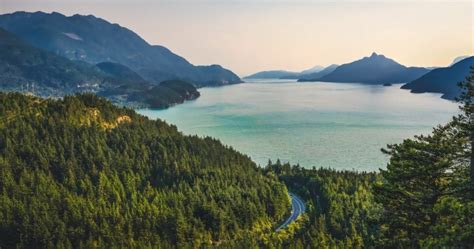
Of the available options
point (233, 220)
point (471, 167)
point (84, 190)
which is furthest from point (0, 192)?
point (471, 167)

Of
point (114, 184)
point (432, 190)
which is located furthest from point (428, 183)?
point (114, 184)

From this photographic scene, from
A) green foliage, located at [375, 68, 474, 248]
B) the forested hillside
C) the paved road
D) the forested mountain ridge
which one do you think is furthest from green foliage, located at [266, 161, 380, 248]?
green foliage, located at [375, 68, 474, 248]

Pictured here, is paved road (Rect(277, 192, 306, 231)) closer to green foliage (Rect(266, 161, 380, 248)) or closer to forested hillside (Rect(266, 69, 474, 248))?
green foliage (Rect(266, 161, 380, 248))

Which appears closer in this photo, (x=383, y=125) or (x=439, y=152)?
(x=439, y=152)

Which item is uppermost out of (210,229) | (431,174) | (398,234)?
(431,174)

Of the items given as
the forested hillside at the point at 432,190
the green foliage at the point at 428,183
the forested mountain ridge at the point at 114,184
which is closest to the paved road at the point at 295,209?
the forested mountain ridge at the point at 114,184

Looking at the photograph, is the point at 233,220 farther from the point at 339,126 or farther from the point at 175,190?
the point at 339,126
